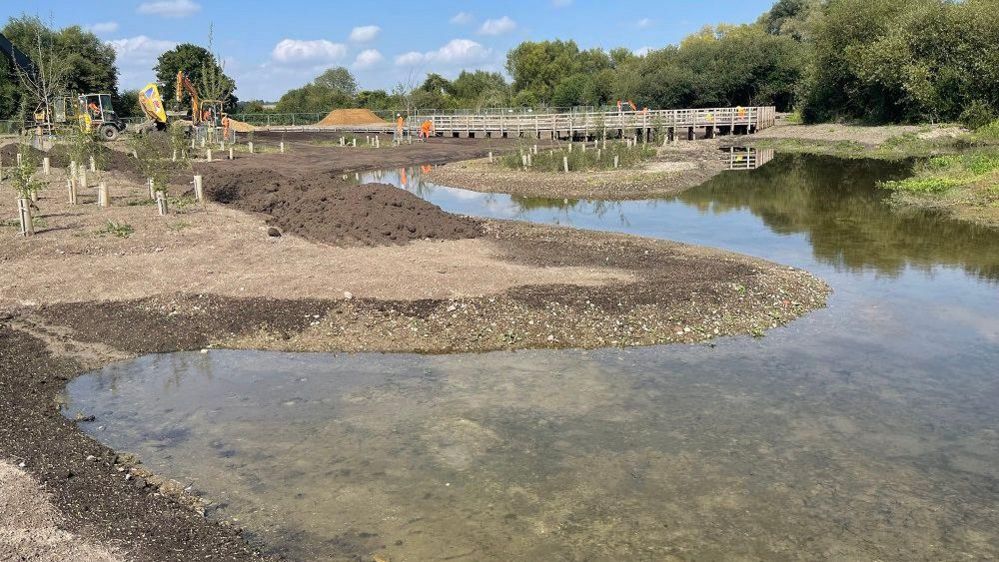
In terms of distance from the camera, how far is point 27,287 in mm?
14930

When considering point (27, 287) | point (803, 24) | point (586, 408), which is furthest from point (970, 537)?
point (803, 24)

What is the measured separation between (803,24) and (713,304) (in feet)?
280

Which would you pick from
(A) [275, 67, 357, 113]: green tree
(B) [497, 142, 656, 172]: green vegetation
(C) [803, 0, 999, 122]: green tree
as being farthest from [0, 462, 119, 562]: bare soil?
(A) [275, 67, 357, 113]: green tree

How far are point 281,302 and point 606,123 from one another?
48.1 m

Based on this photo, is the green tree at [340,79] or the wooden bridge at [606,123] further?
the green tree at [340,79]

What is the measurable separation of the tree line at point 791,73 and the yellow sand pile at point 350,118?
3.61 metres

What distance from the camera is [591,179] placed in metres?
34.6

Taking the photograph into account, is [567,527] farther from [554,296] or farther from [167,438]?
[554,296]

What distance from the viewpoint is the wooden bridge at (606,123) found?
59.9 meters

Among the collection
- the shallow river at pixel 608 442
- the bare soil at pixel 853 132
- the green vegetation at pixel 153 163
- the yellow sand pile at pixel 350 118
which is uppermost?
the yellow sand pile at pixel 350 118

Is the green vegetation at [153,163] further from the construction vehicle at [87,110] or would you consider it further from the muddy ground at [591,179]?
the construction vehicle at [87,110]

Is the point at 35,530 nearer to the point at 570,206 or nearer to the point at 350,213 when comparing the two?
the point at 350,213

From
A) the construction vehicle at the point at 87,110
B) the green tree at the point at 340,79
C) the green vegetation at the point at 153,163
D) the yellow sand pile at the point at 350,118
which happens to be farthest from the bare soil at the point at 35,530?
the green tree at the point at 340,79

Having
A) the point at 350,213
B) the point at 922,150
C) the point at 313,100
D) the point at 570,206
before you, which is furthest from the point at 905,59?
the point at 313,100
